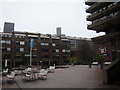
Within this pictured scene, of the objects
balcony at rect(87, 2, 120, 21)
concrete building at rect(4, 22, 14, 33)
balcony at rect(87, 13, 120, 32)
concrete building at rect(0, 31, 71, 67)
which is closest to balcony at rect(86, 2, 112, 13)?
balcony at rect(87, 2, 120, 21)

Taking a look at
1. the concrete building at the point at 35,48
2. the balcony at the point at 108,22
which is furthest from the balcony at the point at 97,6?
the concrete building at the point at 35,48

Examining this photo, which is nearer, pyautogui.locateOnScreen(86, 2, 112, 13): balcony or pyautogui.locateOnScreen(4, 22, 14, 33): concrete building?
pyautogui.locateOnScreen(86, 2, 112, 13): balcony

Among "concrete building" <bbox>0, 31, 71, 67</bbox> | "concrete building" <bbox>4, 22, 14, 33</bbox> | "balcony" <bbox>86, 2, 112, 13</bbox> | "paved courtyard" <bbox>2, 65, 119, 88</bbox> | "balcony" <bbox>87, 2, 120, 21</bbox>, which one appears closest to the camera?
"paved courtyard" <bbox>2, 65, 119, 88</bbox>

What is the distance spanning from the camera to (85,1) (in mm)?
42719

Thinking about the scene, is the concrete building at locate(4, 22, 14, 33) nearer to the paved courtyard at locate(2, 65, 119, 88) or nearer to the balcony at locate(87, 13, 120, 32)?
the balcony at locate(87, 13, 120, 32)

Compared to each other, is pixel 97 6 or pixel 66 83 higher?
pixel 97 6

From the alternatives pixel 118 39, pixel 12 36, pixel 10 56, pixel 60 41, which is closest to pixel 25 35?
pixel 12 36

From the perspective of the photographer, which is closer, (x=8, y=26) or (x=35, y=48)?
(x=35, y=48)

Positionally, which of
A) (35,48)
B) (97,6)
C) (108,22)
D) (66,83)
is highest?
(97,6)

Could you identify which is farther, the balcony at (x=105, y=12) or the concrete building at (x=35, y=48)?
the concrete building at (x=35, y=48)

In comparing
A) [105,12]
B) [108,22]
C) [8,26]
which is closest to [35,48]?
[8,26]

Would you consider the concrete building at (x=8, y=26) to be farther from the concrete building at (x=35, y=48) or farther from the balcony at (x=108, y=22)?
the balcony at (x=108, y=22)

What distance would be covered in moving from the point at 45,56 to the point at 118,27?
49.1 m

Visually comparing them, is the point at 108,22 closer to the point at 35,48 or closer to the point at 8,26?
the point at 35,48
